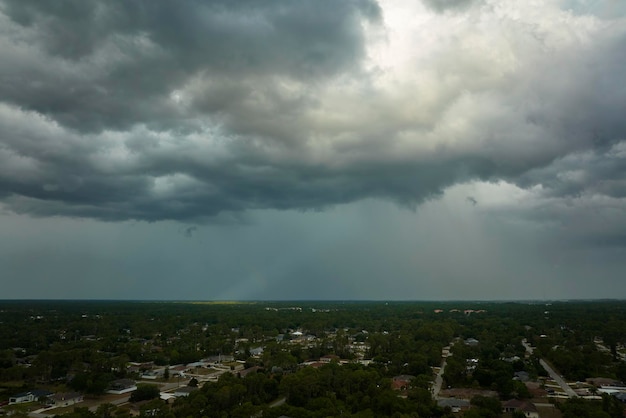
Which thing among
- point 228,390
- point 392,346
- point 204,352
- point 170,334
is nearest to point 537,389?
point 392,346

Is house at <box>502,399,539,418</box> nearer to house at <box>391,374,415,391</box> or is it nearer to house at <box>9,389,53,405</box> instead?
house at <box>391,374,415,391</box>

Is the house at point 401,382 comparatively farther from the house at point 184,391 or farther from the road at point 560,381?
the house at point 184,391

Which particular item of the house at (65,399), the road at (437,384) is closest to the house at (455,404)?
the road at (437,384)

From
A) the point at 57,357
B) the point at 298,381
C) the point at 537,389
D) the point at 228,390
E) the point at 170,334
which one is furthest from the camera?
the point at 170,334

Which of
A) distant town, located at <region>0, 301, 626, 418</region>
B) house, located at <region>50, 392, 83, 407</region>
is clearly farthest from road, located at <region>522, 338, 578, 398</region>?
house, located at <region>50, 392, 83, 407</region>

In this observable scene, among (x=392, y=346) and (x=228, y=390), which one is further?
(x=392, y=346)

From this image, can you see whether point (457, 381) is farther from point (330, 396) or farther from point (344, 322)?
point (344, 322)

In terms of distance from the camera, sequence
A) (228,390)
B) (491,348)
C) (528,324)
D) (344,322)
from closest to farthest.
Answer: (228,390), (491,348), (528,324), (344,322)
